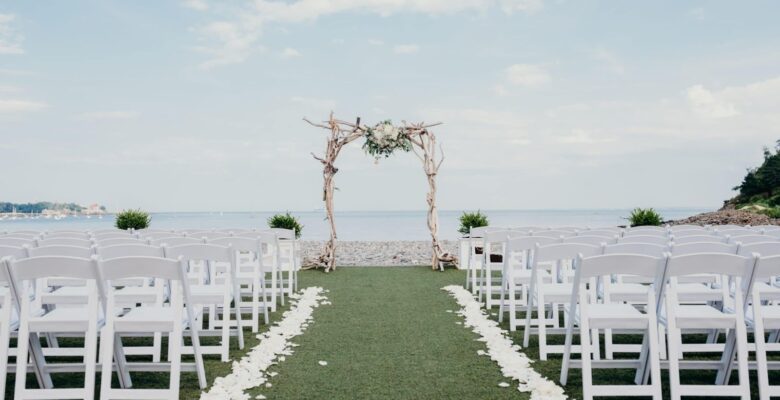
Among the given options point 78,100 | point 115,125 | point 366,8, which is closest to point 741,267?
point 366,8

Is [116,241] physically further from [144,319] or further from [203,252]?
[144,319]

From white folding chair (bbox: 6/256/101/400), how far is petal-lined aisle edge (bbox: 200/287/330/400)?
73cm

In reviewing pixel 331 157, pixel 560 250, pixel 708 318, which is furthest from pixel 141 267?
pixel 331 157

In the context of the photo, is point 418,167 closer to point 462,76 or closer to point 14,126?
point 462,76

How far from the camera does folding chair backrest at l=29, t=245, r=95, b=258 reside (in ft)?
14.0

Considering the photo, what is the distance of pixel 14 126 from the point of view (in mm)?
30844

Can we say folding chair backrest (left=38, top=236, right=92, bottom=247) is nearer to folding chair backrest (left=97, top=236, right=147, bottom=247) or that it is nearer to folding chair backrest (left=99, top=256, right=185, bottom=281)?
folding chair backrest (left=97, top=236, right=147, bottom=247)

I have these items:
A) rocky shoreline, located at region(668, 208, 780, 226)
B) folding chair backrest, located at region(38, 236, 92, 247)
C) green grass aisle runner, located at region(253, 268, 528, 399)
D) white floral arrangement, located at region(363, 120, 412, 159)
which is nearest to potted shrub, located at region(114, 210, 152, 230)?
white floral arrangement, located at region(363, 120, 412, 159)

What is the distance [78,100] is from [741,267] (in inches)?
1236

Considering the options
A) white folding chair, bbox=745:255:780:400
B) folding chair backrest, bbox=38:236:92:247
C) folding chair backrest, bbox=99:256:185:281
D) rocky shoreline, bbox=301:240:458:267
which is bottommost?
rocky shoreline, bbox=301:240:458:267

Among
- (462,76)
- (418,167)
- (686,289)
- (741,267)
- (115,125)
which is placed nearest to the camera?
(741,267)

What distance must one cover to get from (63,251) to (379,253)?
1010 cm

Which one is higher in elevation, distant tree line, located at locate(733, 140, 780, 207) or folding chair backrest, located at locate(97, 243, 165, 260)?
distant tree line, located at locate(733, 140, 780, 207)

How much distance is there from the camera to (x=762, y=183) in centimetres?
2556
